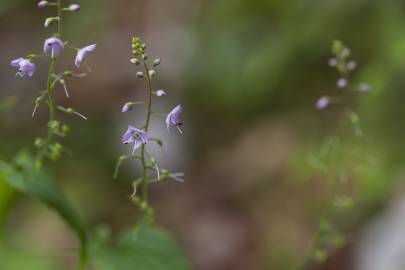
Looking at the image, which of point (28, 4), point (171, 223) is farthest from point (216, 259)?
point (28, 4)

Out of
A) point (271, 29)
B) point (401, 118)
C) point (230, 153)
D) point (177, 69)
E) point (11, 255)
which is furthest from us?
point (177, 69)

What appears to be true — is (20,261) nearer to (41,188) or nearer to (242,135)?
(41,188)

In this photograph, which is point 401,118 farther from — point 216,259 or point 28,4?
point 28,4

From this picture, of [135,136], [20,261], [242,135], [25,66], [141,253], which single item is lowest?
[20,261]

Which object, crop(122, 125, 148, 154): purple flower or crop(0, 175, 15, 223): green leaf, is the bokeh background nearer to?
crop(0, 175, 15, 223): green leaf

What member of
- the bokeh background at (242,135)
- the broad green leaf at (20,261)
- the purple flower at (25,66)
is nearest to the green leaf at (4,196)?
the purple flower at (25,66)

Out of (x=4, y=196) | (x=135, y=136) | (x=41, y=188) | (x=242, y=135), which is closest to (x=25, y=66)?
(x=135, y=136)
